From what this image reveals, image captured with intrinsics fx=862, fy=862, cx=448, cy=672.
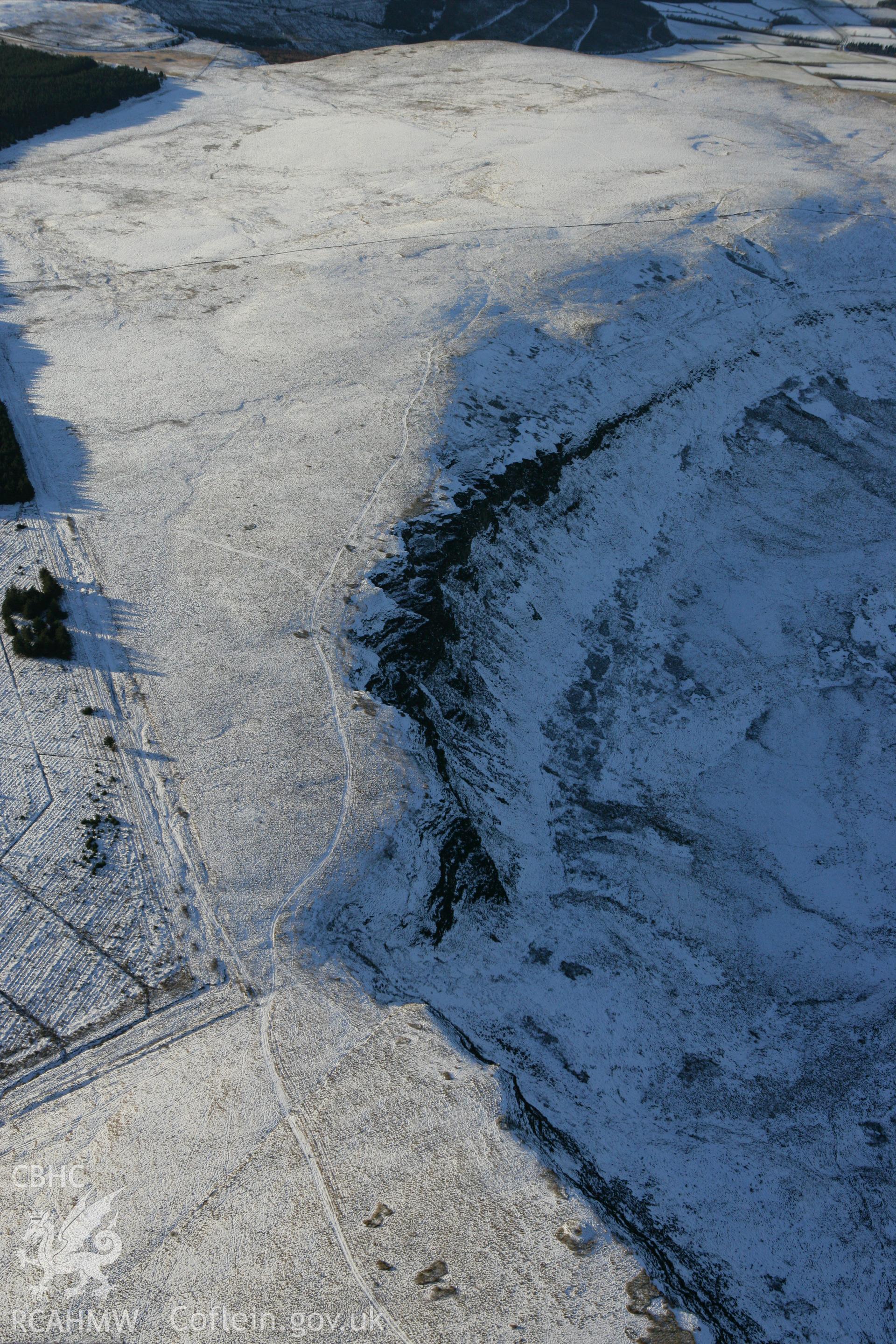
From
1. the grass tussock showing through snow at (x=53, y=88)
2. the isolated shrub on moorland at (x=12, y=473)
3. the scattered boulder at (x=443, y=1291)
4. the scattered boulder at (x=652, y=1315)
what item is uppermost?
the grass tussock showing through snow at (x=53, y=88)

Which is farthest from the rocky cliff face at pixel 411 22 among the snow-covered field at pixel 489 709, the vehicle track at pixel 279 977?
the vehicle track at pixel 279 977

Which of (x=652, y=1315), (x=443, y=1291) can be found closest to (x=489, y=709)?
(x=443, y=1291)

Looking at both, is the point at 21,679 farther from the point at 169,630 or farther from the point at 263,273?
the point at 263,273

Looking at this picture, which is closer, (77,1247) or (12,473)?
(77,1247)

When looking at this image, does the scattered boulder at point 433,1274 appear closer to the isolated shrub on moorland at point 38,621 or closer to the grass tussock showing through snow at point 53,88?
the isolated shrub on moorland at point 38,621

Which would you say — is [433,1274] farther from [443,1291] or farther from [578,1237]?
[578,1237]
